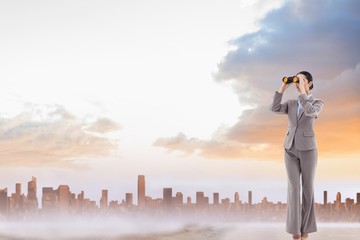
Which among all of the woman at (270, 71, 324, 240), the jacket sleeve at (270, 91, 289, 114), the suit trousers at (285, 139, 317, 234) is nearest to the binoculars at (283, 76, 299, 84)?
the woman at (270, 71, 324, 240)

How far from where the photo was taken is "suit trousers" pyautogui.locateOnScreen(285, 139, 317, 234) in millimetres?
11766

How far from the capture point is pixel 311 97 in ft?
38.6

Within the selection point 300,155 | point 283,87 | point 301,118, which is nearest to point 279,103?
point 283,87

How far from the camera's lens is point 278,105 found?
1201 centimetres

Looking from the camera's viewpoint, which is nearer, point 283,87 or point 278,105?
point 283,87

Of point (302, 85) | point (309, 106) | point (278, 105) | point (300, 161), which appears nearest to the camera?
point (309, 106)

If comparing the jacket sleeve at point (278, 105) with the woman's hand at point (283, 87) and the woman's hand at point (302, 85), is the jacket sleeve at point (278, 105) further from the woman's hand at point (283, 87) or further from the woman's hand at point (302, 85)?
the woman's hand at point (302, 85)

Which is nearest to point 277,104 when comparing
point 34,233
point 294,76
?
point 294,76

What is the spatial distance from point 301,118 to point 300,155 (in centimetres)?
65

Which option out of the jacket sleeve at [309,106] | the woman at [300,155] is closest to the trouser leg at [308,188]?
the woman at [300,155]

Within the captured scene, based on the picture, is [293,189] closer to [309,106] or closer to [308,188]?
[308,188]

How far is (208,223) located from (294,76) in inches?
459

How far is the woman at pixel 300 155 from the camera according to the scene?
11750 mm

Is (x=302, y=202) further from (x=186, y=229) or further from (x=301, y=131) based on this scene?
(x=186, y=229)
